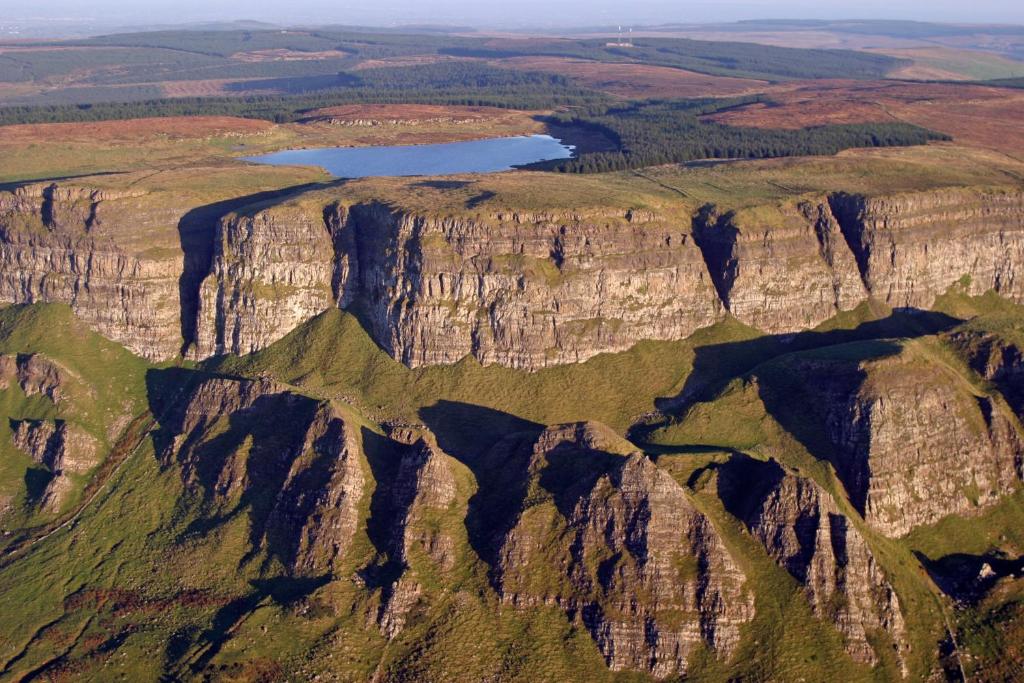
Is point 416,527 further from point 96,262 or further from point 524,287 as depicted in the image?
point 96,262

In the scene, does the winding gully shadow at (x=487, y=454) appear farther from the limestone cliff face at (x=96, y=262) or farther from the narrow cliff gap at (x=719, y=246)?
the limestone cliff face at (x=96, y=262)

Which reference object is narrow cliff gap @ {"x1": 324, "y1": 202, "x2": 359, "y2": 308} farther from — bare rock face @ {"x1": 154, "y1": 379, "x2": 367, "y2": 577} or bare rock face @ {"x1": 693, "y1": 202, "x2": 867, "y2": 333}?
bare rock face @ {"x1": 693, "y1": 202, "x2": 867, "y2": 333}

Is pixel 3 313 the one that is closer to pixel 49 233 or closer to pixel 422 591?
pixel 49 233

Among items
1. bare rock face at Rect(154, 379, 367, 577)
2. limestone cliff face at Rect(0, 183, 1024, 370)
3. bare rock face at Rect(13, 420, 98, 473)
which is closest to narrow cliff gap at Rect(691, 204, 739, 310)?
limestone cliff face at Rect(0, 183, 1024, 370)

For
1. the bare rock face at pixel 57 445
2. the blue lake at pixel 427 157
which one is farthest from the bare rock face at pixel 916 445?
the blue lake at pixel 427 157

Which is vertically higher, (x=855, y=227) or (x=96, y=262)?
(x=855, y=227)

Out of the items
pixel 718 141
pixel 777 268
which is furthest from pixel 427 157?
pixel 777 268

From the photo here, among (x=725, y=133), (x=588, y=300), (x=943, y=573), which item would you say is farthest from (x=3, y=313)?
(x=725, y=133)
